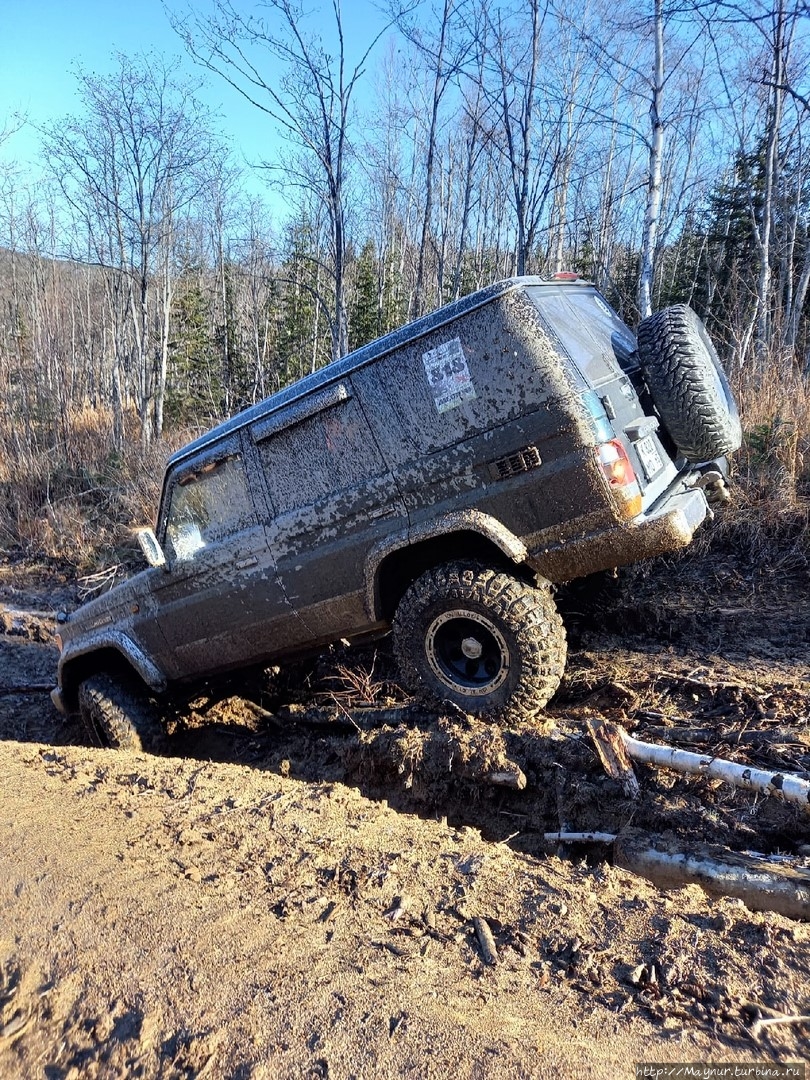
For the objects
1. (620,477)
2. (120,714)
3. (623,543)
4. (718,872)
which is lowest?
(718,872)

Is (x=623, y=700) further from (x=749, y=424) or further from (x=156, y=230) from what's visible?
(x=156, y=230)

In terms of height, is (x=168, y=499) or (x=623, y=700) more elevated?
(x=168, y=499)

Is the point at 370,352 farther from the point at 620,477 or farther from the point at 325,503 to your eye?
the point at 620,477

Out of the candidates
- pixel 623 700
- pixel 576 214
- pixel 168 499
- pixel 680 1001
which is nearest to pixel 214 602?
pixel 168 499

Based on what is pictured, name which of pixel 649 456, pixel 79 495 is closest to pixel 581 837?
pixel 649 456

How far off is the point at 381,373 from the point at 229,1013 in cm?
305

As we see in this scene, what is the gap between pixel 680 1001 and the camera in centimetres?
187

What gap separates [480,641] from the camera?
3951 mm

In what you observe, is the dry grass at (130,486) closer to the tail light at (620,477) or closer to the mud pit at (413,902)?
the mud pit at (413,902)

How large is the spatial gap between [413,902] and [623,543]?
2028 millimetres

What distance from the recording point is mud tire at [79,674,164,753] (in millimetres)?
5113

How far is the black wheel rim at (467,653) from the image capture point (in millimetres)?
3828

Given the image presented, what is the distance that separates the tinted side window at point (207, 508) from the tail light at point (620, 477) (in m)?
2.24

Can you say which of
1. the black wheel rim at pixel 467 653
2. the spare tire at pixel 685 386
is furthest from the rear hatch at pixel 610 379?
the black wheel rim at pixel 467 653
